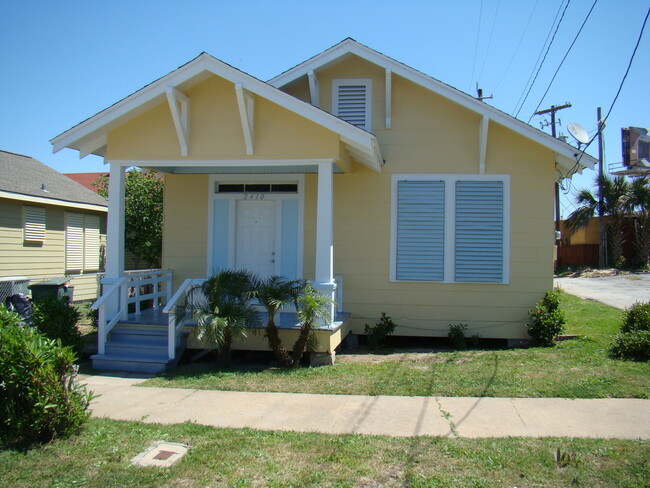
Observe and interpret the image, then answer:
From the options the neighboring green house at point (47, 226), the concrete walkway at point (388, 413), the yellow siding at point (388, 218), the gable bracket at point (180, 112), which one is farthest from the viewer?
the neighboring green house at point (47, 226)

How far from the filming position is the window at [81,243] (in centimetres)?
1645

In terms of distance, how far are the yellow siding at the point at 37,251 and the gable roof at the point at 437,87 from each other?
8675 mm

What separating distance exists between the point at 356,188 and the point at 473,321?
3384mm

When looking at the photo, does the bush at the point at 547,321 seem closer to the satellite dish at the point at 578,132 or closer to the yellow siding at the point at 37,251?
the satellite dish at the point at 578,132

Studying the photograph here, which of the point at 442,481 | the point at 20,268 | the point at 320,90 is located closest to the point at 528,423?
the point at 442,481

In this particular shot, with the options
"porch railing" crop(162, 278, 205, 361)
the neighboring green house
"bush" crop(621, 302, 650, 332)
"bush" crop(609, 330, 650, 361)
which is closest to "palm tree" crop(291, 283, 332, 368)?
"porch railing" crop(162, 278, 205, 361)

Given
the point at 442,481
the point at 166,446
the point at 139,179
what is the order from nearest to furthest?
the point at 442,481
the point at 166,446
the point at 139,179

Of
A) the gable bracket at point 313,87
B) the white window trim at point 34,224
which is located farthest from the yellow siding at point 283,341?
the white window trim at point 34,224

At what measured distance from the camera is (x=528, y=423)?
17.5 feet

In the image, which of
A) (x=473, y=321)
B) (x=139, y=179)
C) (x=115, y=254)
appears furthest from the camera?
(x=139, y=179)

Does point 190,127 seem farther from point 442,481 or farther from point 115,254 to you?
point 442,481

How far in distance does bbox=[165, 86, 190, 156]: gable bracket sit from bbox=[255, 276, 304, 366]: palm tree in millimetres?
2696

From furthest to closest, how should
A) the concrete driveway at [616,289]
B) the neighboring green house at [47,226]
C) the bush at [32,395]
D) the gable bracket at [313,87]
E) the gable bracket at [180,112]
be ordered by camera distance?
the concrete driveway at [616,289] → the neighboring green house at [47,226] → the gable bracket at [313,87] → the gable bracket at [180,112] → the bush at [32,395]

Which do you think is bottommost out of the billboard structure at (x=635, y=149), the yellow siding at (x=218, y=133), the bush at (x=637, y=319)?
the bush at (x=637, y=319)
